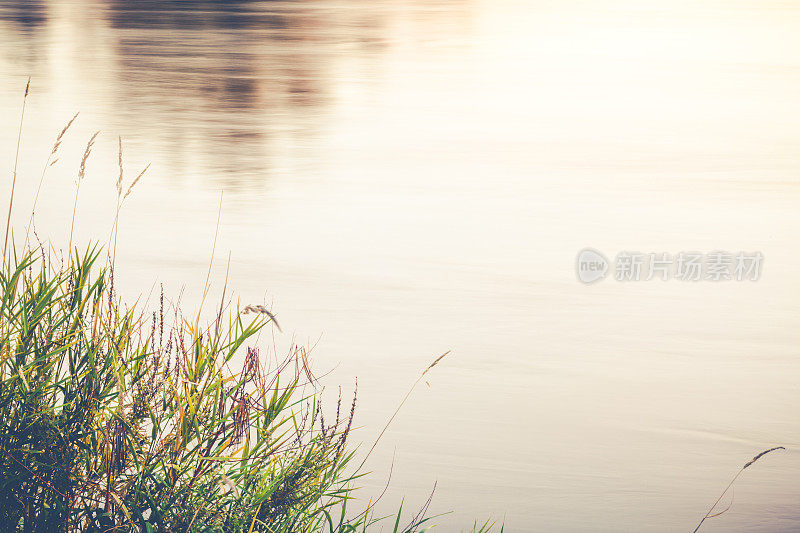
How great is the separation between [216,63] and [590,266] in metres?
3.19

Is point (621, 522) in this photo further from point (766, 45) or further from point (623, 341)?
point (766, 45)

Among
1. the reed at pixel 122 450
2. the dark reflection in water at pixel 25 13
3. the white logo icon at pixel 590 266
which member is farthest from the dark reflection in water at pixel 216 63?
the reed at pixel 122 450

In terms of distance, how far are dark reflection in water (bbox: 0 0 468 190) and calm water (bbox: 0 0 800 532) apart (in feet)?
0.09

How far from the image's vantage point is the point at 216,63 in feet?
17.4

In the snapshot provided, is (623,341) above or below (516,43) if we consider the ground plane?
below

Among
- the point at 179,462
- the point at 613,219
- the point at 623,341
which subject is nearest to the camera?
the point at 179,462

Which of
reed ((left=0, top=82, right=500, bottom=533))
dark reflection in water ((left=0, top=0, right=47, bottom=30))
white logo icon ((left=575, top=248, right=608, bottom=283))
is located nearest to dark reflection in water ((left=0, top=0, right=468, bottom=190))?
dark reflection in water ((left=0, top=0, right=47, bottom=30))

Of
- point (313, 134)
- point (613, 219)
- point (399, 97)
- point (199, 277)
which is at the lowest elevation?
point (199, 277)

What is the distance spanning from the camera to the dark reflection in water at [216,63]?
12.7 feet

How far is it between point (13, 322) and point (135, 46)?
16.4 feet

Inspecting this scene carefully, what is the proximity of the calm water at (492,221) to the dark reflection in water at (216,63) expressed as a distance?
0.03 m

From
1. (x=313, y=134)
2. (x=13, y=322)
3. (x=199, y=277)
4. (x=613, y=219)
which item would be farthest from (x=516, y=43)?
(x=13, y=322)

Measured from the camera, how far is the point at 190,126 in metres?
4.11

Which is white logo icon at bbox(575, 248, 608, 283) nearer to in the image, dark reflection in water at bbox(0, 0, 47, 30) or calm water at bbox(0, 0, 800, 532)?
calm water at bbox(0, 0, 800, 532)
